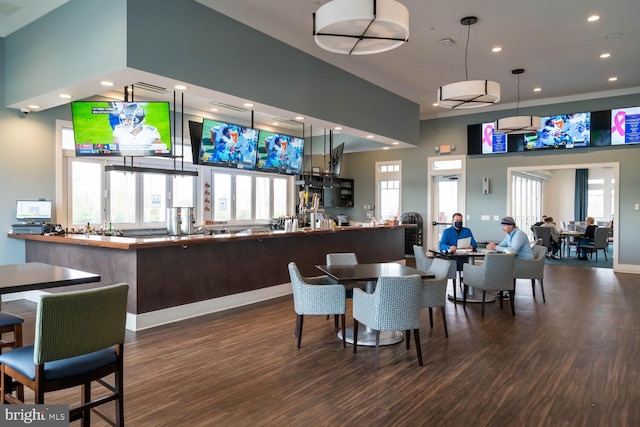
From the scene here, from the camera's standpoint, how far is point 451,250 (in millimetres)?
6422

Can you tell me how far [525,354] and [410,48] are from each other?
499 centimetres

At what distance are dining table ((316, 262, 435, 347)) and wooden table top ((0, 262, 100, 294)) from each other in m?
2.25

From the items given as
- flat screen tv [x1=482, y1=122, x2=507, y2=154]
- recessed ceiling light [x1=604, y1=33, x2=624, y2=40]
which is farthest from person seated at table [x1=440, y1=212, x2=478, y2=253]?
flat screen tv [x1=482, y1=122, x2=507, y2=154]

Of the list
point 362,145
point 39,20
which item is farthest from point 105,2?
point 362,145

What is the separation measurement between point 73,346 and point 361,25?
10.7ft

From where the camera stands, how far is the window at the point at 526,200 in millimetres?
12906

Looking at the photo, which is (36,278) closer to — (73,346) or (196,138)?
(73,346)

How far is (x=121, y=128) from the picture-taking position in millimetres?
5910

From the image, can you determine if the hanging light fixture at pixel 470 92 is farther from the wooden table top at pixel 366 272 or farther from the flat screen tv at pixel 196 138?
the flat screen tv at pixel 196 138

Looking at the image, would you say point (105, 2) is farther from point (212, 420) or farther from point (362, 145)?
point (362, 145)

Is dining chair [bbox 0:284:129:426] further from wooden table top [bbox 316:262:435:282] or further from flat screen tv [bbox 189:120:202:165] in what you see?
flat screen tv [bbox 189:120:202:165]

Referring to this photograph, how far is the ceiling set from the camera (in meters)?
5.43

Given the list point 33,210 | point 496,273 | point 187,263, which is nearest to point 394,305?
point 496,273

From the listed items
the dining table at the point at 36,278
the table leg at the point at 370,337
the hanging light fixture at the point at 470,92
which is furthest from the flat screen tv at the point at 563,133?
the dining table at the point at 36,278
